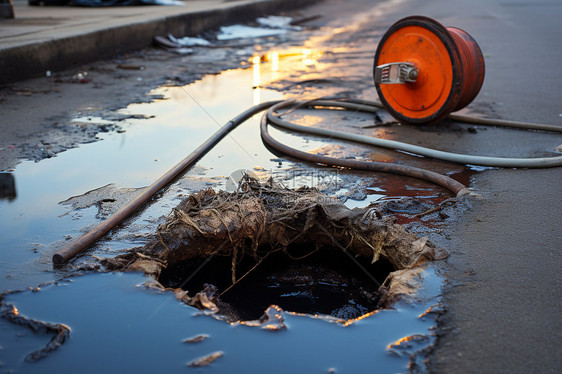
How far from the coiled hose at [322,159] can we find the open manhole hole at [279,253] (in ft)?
0.97

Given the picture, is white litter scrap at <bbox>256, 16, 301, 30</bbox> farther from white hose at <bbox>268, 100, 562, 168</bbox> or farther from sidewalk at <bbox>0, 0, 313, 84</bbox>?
white hose at <bbox>268, 100, 562, 168</bbox>

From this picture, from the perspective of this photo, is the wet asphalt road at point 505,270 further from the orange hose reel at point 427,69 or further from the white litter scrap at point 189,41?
the white litter scrap at point 189,41

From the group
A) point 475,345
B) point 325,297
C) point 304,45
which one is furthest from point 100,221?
point 304,45

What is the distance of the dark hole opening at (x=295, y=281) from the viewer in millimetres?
2570

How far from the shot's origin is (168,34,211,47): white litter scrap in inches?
404

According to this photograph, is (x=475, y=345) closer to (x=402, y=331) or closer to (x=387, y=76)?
(x=402, y=331)

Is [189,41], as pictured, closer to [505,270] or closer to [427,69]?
[427,69]

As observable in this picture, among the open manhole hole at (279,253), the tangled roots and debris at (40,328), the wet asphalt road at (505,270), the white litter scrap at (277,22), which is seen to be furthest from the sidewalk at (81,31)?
the wet asphalt road at (505,270)

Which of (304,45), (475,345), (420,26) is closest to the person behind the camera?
(475,345)

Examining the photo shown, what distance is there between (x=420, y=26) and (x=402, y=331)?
321 centimetres

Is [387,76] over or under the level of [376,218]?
over

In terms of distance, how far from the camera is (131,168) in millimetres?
3957

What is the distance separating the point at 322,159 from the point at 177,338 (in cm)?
223

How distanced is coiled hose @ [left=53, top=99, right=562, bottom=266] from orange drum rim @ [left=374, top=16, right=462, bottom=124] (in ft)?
1.78
